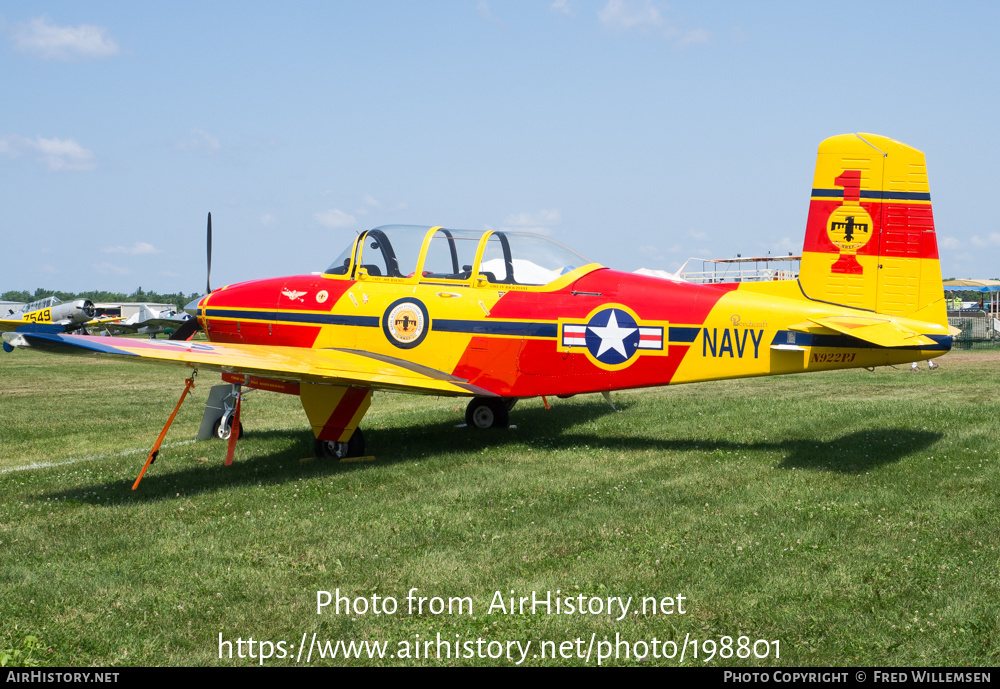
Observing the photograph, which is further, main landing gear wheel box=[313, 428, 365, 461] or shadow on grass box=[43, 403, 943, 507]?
main landing gear wheel box=[313, 428, 365, 461]

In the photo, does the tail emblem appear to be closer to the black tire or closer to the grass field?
the grass field

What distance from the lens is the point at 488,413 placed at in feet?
38.6

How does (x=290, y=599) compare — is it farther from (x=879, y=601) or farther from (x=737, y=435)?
(x=737, y=435)

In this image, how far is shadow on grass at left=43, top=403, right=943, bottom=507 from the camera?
817cm

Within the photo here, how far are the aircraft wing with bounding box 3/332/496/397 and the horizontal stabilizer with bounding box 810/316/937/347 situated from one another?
13.2ft

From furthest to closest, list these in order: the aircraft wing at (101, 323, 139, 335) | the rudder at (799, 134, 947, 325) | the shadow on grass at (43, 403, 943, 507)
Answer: the aircraft wing at (101, 323, 139, 335)
the rudder at (799, 134, 947, 325)
the shadow on grass at (43, 403, 943, 507)

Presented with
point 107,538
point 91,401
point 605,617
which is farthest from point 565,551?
point 91,401

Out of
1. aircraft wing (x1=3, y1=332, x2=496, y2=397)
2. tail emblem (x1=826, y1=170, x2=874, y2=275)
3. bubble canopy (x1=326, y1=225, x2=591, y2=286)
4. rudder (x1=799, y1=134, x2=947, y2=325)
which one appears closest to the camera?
aircraft wing (x1=3, y1=332, x2=496, y2=397)

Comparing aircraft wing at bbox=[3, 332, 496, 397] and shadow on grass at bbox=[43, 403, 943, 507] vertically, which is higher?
aircraft wing at bbox=[3, 332, 496, 397]

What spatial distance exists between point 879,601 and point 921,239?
4882 mm

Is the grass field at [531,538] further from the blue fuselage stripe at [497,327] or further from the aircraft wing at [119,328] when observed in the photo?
the aircraft wing at [119,328]
